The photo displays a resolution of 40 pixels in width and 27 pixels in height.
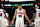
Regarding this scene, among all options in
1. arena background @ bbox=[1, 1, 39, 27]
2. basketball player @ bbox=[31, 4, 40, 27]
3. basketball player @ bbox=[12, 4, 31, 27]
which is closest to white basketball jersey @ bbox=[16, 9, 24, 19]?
basketball player @ bbox=[12, 4, 31, 27]

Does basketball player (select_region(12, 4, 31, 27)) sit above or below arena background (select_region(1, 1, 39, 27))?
below

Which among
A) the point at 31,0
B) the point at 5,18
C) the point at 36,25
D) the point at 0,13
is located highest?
the point at 31,0

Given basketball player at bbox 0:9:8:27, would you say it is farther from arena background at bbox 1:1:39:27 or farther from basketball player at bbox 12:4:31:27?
basketball player at bbox 12:4:31:27

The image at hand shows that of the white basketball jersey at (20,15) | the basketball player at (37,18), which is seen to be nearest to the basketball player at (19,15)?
the white basketball jersey at (20,15)

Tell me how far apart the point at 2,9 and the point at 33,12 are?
724 millimetres

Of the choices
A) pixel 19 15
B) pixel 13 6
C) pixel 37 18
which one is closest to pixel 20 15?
pixel 19 15

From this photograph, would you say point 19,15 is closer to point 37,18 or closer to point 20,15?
point 20,15

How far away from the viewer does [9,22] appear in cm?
134

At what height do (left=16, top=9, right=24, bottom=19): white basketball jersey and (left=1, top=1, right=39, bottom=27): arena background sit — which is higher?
(left=1, top=1, right=39, bottom=27): arena background

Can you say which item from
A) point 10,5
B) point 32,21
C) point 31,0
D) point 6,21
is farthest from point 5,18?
point 31,0

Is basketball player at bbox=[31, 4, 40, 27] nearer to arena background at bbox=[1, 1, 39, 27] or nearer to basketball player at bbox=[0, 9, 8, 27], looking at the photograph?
arena background at bbox=[1, 1, 39, 27]

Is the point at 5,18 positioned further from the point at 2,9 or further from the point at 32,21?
the point at 32,21

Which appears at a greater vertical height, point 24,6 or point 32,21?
point 24,6

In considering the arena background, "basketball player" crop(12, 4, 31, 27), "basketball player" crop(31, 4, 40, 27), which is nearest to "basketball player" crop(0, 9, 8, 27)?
the arena background
